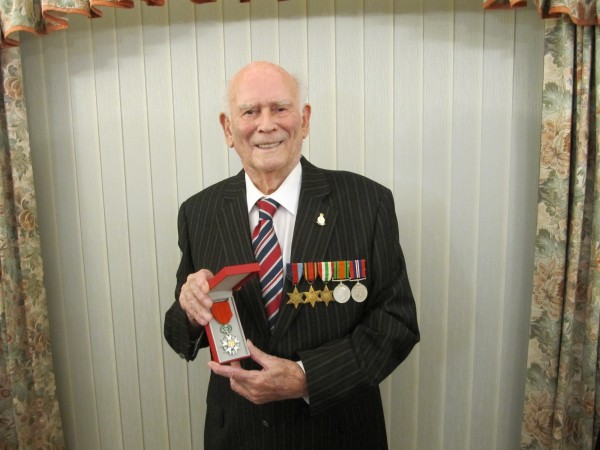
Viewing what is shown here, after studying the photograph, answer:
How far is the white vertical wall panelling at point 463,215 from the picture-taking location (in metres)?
1.65

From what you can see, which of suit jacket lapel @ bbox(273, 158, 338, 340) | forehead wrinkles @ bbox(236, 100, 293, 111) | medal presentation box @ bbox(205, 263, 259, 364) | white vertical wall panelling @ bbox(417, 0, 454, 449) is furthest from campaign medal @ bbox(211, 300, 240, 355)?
white vertical wall panelling @ bbox(417, 0, 454, 449)

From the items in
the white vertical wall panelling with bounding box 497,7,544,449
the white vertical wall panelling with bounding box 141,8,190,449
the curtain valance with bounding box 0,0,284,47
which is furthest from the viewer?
the white vertical wall panelling with bounding box 141,8,190,449

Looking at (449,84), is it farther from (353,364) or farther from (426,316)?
(353,364)

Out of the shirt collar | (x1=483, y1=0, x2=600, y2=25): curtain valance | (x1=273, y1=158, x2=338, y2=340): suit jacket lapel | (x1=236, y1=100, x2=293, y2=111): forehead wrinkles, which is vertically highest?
(x1=483, y1=0, x2=600, y2=25): curtain valance

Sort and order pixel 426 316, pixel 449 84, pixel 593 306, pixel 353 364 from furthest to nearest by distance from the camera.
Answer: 1. pixel 426 316
2. pixel 449 84
3. pixel 593 306
4. pixel 353 364

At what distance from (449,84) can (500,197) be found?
1.42 feet

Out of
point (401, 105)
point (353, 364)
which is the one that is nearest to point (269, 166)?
point (353, 364)

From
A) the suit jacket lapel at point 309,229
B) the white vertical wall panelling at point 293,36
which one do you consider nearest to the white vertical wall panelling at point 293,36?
the white vertical wall panelling at point 293,36

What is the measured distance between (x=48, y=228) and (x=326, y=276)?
4.14ft

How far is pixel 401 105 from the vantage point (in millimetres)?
1690

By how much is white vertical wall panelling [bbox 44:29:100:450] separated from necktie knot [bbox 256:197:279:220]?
100 centimetres

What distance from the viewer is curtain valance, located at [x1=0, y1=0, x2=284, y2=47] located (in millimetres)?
1513

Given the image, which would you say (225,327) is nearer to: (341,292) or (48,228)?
(341,292)

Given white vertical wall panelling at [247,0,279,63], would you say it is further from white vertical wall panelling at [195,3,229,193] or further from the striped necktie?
the striped necktie
